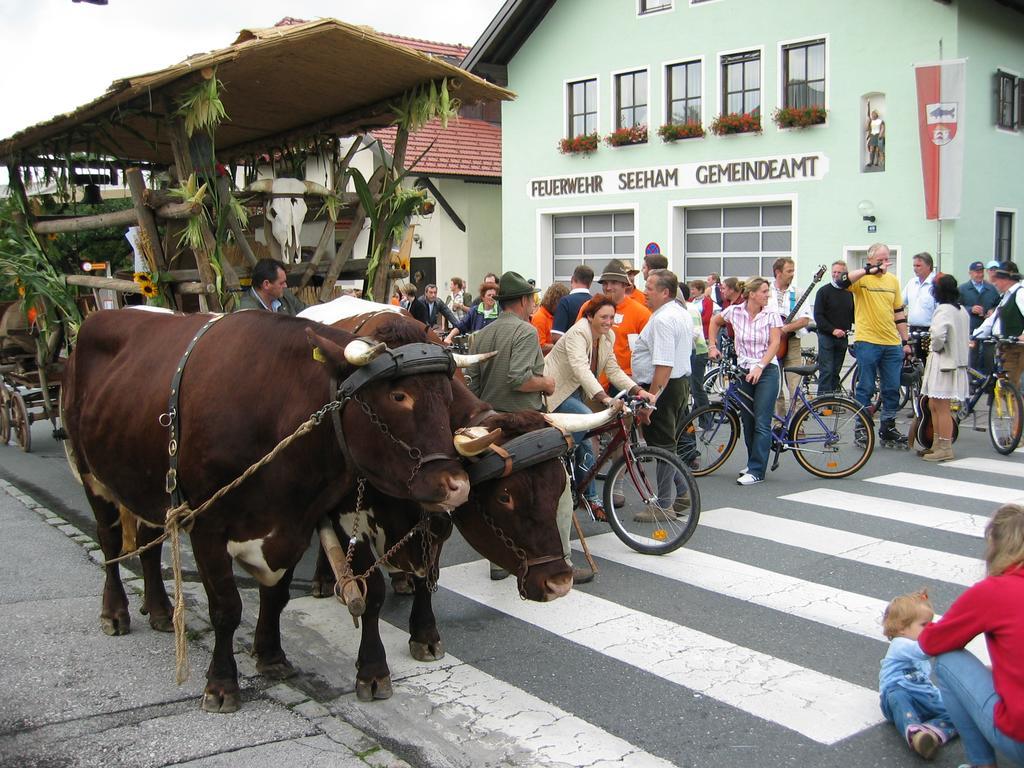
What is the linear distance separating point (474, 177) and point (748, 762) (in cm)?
2621

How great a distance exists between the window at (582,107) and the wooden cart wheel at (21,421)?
16.2 meters

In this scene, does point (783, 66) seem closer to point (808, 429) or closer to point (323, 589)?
point (808, 429)

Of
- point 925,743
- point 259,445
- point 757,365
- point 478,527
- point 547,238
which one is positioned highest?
point 547,238

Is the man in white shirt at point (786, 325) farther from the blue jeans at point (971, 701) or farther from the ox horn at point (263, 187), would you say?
the blue jeans at point (971, 701)

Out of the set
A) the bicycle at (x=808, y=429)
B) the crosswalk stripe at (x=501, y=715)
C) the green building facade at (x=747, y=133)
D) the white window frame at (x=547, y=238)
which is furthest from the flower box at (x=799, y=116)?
the crosswalk stripe at (x=501, y=715)

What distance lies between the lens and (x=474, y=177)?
29.0 meters

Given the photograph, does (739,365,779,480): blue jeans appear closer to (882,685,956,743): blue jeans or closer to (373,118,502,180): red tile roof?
(882,685,956,743): blue jeans

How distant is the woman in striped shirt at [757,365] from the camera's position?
917cm

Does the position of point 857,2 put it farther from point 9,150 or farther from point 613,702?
point 613,702

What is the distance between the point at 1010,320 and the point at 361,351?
31.0 ft

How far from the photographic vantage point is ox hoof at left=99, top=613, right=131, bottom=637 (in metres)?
5.57

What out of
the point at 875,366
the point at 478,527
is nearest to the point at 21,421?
the point at 478,527

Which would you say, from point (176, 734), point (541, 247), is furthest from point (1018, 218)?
point (176, 734)

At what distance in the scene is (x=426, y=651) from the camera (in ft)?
16.8
